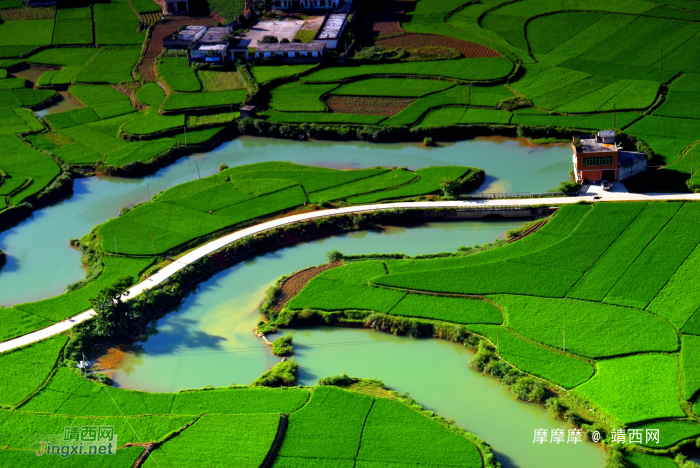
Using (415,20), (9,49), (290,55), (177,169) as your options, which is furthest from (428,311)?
(9,49)

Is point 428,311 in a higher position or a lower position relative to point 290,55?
lower

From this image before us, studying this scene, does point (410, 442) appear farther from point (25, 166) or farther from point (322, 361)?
point (25, 166)

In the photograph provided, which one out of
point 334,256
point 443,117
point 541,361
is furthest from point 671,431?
point 443,117

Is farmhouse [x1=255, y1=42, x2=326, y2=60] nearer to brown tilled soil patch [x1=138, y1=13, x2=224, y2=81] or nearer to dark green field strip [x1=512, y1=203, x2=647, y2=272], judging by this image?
brown tilled soil patch [x1=138, y1=13, x2=224, y2=81]

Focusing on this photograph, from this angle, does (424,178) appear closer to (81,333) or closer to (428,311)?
(428,311)

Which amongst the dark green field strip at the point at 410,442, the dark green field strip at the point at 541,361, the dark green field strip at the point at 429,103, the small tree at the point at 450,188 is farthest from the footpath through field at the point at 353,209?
the dark green field strip at the point at 410,442

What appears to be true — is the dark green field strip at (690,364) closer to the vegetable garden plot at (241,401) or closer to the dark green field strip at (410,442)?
the dark green field strip at (410,442)
